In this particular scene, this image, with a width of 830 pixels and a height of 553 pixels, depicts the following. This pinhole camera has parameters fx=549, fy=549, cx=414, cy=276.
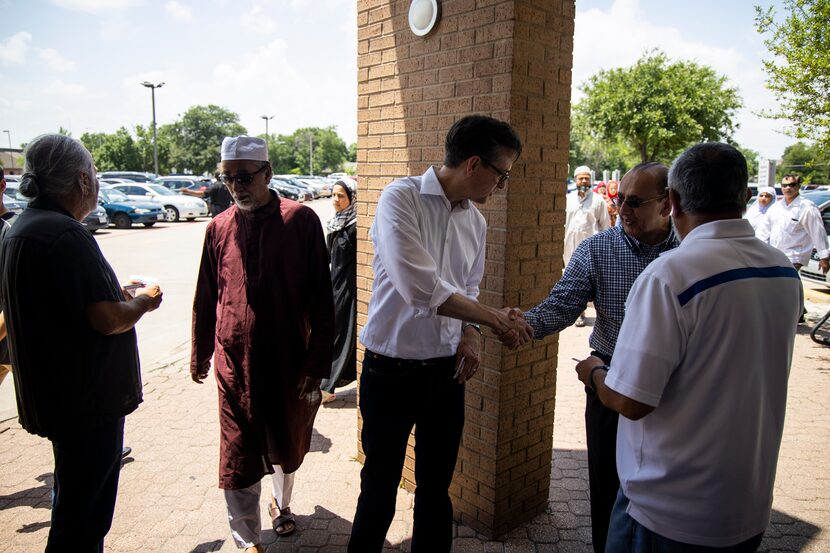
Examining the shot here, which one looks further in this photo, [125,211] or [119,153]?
[119,153]

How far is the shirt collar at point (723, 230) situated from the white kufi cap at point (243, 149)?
2065 millimetres

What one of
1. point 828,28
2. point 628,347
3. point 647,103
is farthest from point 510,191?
point 647,103

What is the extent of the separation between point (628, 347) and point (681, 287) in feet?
0.72

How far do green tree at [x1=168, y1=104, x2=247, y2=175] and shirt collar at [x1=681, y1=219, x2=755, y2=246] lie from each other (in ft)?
259

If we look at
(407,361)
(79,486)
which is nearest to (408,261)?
(407,361)

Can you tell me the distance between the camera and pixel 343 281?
17.5ft

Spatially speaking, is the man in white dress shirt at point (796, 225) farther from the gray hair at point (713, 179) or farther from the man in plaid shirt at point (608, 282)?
the gray hair at point (713, 179)

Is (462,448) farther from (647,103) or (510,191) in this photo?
(647,103)

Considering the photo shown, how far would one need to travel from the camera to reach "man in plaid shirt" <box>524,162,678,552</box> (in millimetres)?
2350

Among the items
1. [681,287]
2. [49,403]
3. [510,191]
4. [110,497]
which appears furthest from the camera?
[510,191]

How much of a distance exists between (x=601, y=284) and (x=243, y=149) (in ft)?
6.15

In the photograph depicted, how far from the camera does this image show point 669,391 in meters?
1.57

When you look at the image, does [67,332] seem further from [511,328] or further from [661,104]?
[661,104]

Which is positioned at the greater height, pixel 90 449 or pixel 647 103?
pixel 647 103
